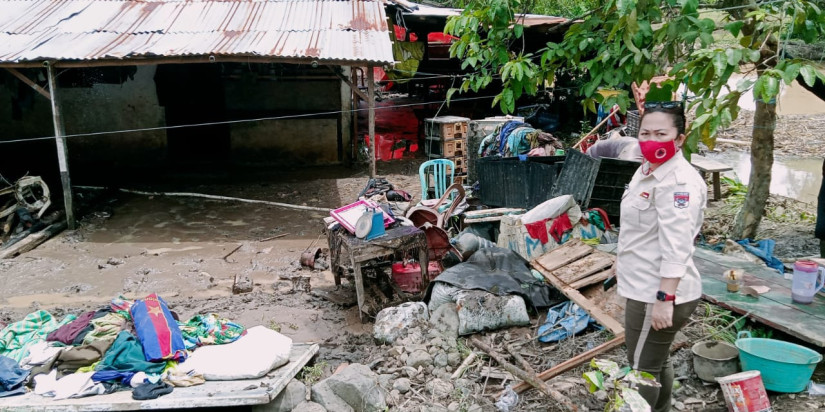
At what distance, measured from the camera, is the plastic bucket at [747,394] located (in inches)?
132

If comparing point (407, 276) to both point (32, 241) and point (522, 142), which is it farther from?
point (32, 241)

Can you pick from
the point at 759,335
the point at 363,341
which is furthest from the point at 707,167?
the point at 363,341

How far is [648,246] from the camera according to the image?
9.02 ft

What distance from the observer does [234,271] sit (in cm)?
718

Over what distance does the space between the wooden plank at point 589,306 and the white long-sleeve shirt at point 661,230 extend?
1.34 meters

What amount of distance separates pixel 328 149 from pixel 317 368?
8.81 metres

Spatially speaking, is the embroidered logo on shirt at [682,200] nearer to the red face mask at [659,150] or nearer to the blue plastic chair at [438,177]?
the red face mask at [659,150]

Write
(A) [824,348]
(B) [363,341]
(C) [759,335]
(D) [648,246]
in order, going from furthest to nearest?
(B) [363,341] → (C) [759,335] → (A) [824,348] → (D) [648,246]

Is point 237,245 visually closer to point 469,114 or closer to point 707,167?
point 707,167

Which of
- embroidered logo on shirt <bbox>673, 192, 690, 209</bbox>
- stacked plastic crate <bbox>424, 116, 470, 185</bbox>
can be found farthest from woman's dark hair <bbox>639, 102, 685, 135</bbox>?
stacked plastic crate <bbox>424, 116, 470, 185</bbox>

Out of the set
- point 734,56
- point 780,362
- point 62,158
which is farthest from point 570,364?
point 62,158

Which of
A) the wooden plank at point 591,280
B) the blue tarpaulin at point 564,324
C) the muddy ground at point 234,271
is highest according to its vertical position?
the wooden plank at point 591,280

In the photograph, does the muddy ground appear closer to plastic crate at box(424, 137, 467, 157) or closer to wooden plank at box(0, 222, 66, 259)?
wooden plank at box(0, 222, 66, 259)

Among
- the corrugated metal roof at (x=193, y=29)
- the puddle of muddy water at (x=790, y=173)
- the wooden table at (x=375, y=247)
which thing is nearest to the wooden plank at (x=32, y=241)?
the corrugated metal roof at (x=193, y=29)
